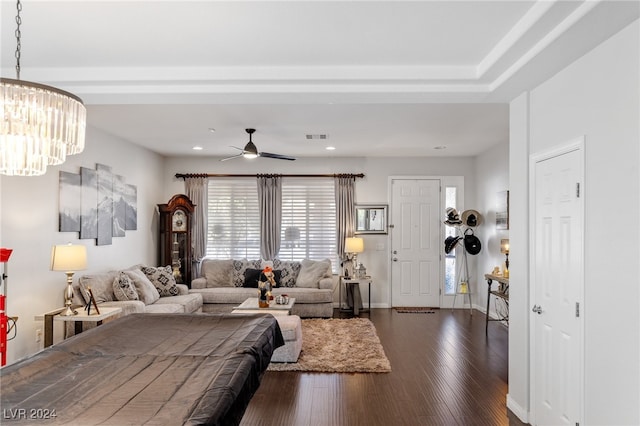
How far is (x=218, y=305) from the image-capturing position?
6.48 m

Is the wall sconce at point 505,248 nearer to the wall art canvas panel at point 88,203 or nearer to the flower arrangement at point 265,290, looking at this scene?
the flower arrangement at point 265,290

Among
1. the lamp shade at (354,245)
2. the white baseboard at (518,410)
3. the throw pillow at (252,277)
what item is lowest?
the white baseboard at (518,410)

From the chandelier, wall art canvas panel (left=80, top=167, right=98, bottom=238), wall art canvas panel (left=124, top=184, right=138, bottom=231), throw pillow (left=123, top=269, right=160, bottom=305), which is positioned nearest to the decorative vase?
throw pillow (left=123, top=269, right=160, bottom=305)

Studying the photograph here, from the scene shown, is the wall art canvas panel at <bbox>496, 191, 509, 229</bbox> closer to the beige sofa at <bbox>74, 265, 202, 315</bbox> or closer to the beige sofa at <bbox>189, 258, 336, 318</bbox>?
the beige sofa at <bbox>189, 258, 336, 318</bbox>

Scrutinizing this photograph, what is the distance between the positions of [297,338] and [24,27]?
3597 millimetres

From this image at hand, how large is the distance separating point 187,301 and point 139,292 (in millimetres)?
705

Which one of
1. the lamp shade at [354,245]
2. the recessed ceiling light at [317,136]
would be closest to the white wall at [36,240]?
the recessed ceiling light at [317,136]

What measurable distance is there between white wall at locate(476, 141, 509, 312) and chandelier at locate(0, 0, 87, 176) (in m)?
5.76

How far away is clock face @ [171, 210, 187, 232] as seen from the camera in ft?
23.1

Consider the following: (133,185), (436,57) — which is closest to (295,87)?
(436,57)

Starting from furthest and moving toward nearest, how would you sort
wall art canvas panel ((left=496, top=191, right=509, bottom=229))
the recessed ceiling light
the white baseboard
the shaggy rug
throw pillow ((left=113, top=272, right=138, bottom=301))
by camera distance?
1. wall art canvas panel ((left=496, top=191, right=509, bottom=229))
2. the recessed ceiling light
3. throw pillow ((left=113, top=272, right=138, bottom=301))
4. the shaggy rug
5. the white baseboard

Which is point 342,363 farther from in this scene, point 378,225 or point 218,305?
point 378,225

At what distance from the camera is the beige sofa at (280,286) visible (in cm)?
648

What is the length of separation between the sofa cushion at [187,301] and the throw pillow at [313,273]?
5.49 feet
